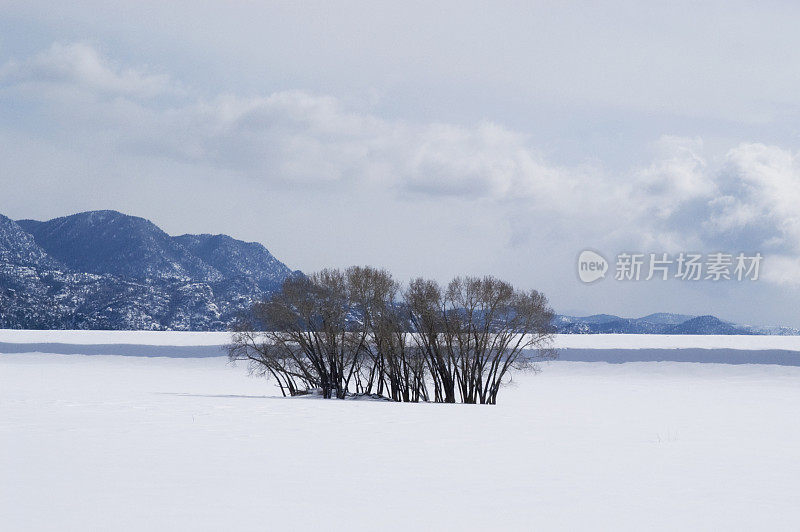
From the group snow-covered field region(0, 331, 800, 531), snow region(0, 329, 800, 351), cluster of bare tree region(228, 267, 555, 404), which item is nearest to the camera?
snow-covered field region(0, 331, 800, 531)

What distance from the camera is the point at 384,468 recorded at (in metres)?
14.4

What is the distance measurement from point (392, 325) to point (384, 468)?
2975cm

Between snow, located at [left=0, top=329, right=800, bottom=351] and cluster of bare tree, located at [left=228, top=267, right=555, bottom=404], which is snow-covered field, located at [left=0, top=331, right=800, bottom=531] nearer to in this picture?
cluster of bare tree, located at [left=228, top=267, right=555, bottom=404]

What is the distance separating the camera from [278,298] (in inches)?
1726

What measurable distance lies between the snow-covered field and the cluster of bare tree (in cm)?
1196

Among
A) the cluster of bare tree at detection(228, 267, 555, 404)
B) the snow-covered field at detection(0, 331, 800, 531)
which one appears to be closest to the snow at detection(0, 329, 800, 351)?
the cluster of bare tree at detection(228, 267, 555, 404)

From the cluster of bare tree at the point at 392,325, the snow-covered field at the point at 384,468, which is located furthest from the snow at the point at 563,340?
the snow-covered field at the point at 384,468

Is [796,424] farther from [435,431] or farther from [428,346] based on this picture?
[428,346]

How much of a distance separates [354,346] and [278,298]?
4773 mm

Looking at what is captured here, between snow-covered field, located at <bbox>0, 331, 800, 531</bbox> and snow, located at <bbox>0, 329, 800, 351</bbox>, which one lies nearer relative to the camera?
snow-covered field, located at <bbox>0, 331, 800, 531</bbox>

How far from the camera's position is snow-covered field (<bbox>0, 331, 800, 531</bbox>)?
1033 centimetres

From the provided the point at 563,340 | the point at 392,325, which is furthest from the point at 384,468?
the point at 563,340

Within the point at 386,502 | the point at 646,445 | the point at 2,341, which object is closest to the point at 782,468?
the point at 646,445

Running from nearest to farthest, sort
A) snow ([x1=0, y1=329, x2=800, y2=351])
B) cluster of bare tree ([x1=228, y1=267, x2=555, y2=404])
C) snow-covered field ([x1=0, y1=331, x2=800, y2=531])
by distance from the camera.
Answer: snow-covered field ([x1=0, y1=331, x2=800, y2=531]), cluster of bare tree ([x1=228, y1=267, x2=555, y2=404]), snow ([x1=0, y1=329, x2=800, y2=351])
